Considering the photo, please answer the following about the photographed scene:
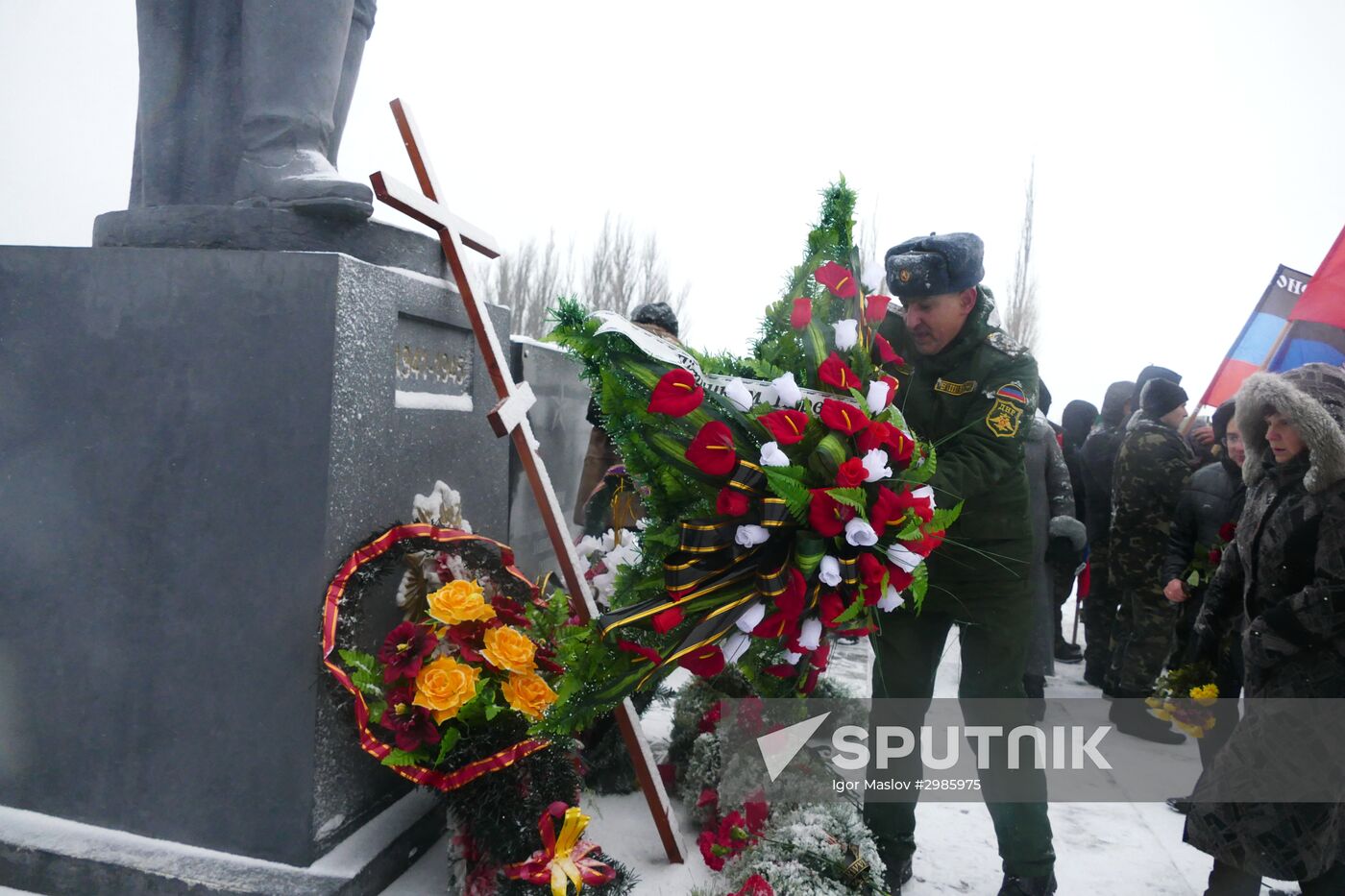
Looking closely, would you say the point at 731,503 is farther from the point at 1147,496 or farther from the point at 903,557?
the point at 1147,496

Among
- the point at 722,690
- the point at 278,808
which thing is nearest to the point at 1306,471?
the point at 722,690

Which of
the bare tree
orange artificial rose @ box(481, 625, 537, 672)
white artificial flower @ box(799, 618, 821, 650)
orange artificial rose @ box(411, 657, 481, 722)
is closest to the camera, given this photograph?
white artificial flower @ box(799, 618, 821, 650)

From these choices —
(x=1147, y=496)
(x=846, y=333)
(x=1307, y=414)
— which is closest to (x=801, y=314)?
(x=846, y=333)

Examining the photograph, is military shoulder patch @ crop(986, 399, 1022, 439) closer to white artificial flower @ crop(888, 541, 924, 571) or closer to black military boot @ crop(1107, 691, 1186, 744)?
white artificial flower @ crop(888, 541, 924, 571)

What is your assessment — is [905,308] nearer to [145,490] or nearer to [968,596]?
[968,596]

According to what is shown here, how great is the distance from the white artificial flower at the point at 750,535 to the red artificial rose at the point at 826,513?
92 mm

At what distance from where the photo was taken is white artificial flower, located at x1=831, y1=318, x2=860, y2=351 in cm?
195

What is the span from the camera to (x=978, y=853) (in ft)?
9.67

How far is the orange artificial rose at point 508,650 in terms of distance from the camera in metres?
2.29

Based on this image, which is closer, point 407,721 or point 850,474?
point 850,474

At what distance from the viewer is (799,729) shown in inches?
104

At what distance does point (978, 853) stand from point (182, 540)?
2.65 meters

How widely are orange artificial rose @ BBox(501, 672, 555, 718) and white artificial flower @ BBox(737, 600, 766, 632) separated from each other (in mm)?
777

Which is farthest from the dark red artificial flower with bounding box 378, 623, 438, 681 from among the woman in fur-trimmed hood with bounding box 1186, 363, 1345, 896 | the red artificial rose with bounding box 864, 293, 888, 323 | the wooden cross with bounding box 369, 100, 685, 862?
the woman in fur-trimmed hood with bounding box 1186, 363, 1345, 896
